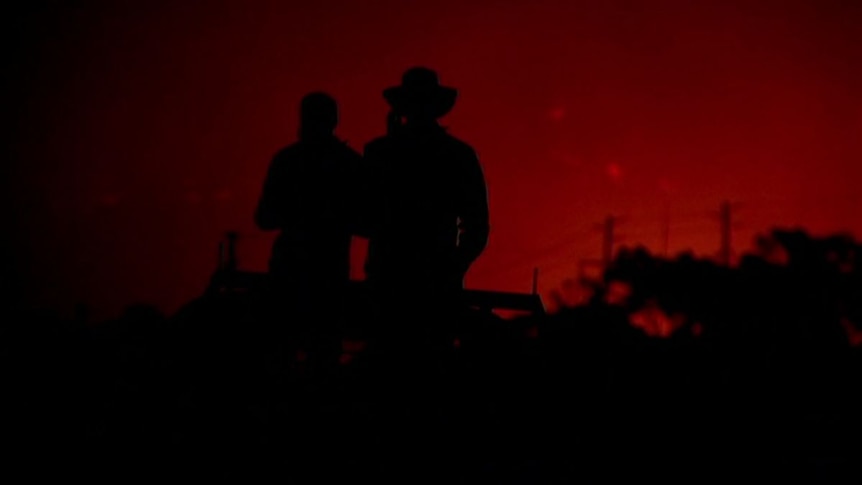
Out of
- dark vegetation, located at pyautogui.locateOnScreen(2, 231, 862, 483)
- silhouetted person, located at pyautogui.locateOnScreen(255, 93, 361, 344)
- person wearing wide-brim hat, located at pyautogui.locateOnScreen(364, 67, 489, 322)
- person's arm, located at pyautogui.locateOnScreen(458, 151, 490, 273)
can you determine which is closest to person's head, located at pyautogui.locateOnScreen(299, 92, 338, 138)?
silhouetted person, located at pyautogui.locateOnScreen(255, 93, 361, 344)

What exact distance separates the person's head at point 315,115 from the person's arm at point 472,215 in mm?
857

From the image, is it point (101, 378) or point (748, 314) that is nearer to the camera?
point (101, 378)

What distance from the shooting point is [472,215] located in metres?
4.55

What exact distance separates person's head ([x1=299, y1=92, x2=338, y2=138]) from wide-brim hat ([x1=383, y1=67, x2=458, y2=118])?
1.27 ft

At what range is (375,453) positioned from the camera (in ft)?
12.9

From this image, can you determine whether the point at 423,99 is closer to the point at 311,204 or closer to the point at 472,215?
the point at 472,215

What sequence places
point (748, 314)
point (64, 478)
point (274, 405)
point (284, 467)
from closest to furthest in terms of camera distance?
point (64, 478)
point (284, 467)
point (274, 405)
point (748, 314)

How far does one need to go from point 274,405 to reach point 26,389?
1.45m

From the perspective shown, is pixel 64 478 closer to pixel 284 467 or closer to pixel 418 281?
pixel 284 467

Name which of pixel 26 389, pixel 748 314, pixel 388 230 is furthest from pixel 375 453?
pixel 748 314

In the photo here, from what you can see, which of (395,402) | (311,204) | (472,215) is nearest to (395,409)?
(395,402)

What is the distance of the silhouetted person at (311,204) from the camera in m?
4.55

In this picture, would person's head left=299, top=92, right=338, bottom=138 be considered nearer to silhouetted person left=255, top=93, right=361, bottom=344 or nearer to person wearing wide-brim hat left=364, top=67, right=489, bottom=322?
silhouetted person left=255, top=93, right=361, bottom=344

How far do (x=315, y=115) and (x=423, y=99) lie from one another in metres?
0.63
